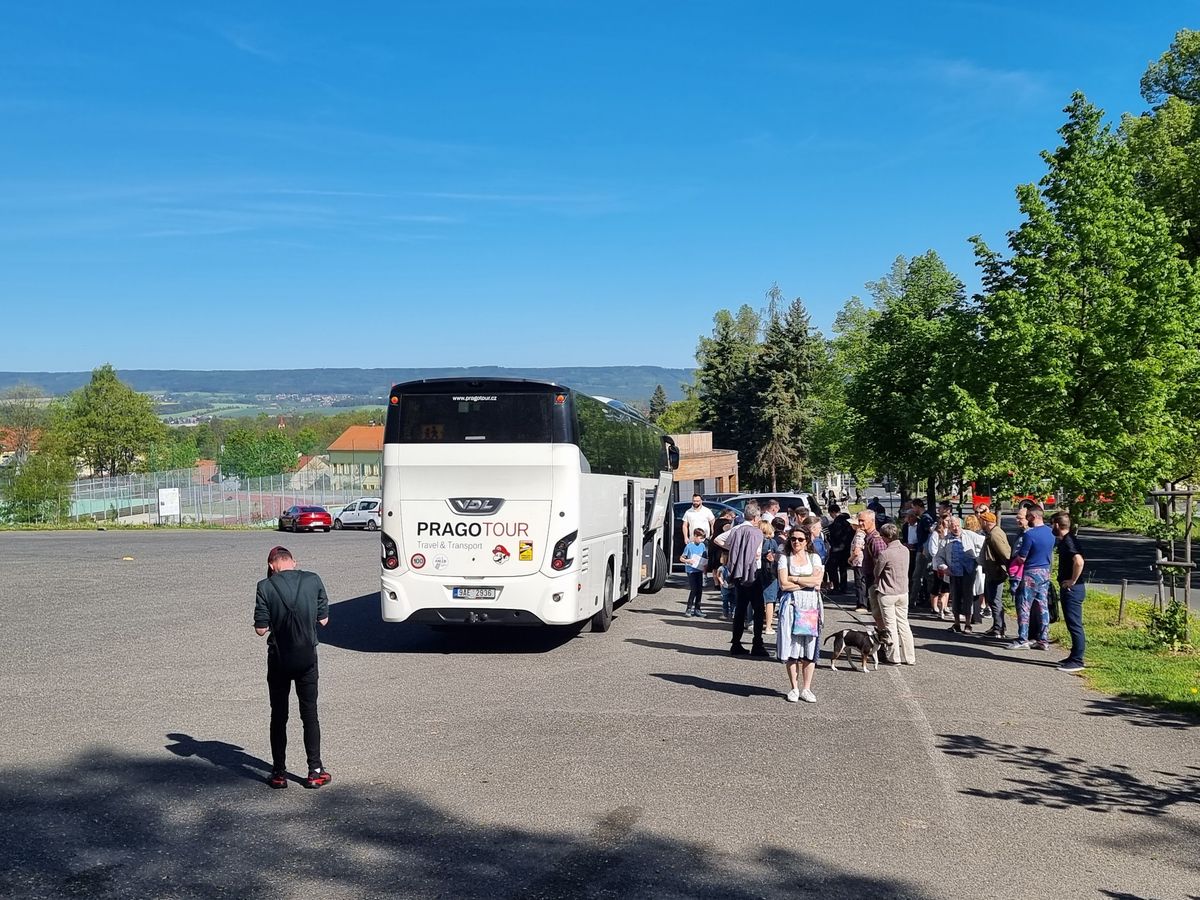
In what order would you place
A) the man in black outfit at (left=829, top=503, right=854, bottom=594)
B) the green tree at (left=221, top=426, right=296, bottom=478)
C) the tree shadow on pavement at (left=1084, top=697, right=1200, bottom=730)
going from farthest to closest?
the green tree at (left=221, top=426, right=296, bottom=478) < the man in black outfit at (left=829, top=503, right=854, bottom=594) < the tree shadow on pavement at (left=1084, top=697, right=1200, bottom=730)

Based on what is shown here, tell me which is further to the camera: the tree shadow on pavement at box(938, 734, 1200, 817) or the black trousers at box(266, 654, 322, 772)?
the black trousers at box(266, 654, 322, 772)

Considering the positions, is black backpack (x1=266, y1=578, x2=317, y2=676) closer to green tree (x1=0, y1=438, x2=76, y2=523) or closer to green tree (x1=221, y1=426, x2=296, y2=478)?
green tree (x1=0, y1=438, x2=76, y2=523)

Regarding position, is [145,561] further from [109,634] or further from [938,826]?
[938,826]

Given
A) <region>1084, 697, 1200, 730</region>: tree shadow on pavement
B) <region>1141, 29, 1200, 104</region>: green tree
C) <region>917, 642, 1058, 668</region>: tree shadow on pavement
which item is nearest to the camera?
<region>1084, 697, 1200, 730</region>: tree shadow on pavement

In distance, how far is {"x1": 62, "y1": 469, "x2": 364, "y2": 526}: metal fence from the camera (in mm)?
69125

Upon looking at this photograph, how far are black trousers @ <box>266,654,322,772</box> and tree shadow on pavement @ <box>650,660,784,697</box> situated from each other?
5.12m

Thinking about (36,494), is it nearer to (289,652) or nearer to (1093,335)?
(1093,335)

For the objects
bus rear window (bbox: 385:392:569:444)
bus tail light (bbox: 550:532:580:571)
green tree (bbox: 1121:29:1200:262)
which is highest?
green tree (bbox: 1121:29:1200:262)

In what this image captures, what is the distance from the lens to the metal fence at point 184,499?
227ft

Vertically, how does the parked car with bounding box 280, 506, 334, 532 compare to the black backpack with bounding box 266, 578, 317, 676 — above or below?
below

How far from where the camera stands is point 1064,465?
24.9 meters

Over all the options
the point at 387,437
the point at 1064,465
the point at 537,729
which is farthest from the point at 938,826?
the point at 1064,465

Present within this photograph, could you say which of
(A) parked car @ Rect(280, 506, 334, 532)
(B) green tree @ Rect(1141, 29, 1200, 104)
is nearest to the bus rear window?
(B) green tree @ Rect(1141, 29, 1200, 104)

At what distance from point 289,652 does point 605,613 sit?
31.8 ft
